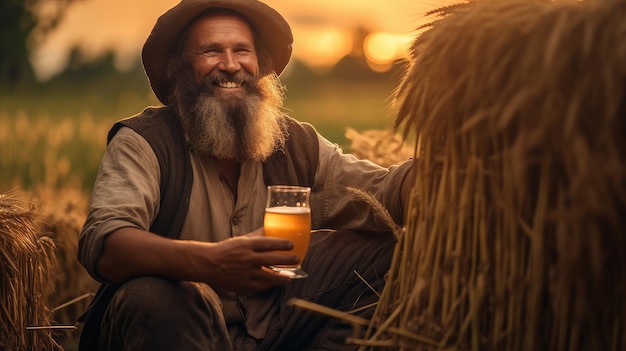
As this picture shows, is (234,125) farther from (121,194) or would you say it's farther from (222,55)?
(121,194)

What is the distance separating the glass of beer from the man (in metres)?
0.10

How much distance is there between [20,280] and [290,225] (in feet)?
5.28

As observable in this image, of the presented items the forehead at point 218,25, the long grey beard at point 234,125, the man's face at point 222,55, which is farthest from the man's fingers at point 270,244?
the forehead at point 218,25

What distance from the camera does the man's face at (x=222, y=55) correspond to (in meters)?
4.33

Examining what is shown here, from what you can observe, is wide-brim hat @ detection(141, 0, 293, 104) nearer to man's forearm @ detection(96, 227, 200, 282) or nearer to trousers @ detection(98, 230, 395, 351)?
trousers @ detection(98, 230, 395, 351)

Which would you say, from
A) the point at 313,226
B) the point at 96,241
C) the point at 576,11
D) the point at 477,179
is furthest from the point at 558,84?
the point at 313,226

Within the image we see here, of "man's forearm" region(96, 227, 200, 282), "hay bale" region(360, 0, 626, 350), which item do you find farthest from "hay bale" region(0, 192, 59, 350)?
"hay bale" region(360, 0, 626, 350)

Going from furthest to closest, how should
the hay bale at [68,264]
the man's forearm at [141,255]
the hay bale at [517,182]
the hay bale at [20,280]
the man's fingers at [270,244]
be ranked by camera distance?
the hay bale at [68,264]
the hay bale at [20,280]
the man's forearm at [141,255]
the man's fingers at [270,244]
the hay bale at [517,182]

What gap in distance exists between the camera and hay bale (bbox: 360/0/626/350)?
2156 mm

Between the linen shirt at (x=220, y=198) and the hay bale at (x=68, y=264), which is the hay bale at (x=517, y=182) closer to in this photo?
the linen shirt at (x=220, y=198)

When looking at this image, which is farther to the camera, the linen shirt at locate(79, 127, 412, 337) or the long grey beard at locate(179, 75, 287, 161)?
the long grey beard at locate(179, 75, 287, 161)

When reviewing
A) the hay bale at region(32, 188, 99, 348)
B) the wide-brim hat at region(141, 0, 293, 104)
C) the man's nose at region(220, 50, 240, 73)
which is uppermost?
the wide-brim hat at region(141, 0, 293, 104)

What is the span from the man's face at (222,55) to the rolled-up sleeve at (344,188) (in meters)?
0.59

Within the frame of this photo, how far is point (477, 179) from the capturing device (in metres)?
2.48
